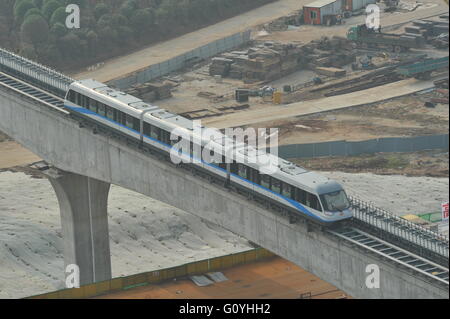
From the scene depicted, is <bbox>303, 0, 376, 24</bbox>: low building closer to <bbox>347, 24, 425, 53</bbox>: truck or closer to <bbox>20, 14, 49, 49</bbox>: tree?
<bbox>347, 24, 425, 53</bbox>: truck

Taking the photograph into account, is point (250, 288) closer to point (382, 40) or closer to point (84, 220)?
point (84, 220)

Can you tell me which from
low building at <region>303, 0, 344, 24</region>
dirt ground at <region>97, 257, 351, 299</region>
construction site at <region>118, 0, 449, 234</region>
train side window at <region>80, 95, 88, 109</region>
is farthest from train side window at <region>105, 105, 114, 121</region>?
low building at <region>303, 0, 344, 24</region>

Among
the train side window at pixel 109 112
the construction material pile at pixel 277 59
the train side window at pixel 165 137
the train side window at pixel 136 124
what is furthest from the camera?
the construction material pile at pixel 277 59

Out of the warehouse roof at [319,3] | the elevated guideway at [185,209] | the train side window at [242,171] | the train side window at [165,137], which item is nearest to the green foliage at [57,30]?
the warehouse roof at [319,3]

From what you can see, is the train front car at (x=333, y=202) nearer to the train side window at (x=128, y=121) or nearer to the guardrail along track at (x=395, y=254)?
the guardrail along track at (x=395, y=254)

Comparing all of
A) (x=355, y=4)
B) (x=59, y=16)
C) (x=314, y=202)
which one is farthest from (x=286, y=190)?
(x=355, y=4)

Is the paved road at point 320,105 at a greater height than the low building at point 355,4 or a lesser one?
lesser

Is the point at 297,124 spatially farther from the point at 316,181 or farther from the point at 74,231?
the point at 316,181
